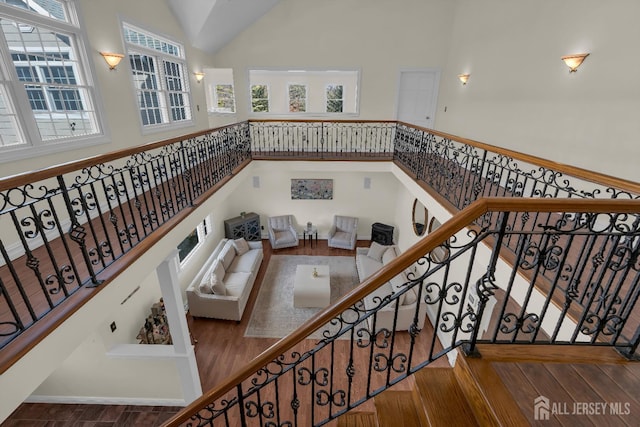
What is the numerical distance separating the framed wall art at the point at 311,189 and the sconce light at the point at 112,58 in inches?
233

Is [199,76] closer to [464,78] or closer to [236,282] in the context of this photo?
[236,282]

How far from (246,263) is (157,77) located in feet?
15.3

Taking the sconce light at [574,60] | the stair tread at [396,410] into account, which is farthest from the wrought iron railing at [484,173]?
the stair tread at [396,410]

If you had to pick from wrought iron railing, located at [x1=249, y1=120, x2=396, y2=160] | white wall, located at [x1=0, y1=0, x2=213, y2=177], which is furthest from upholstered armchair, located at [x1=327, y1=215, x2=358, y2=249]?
white wall, located at [x1=0, y1=0, x2=213, y2=177]

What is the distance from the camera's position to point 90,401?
16.2 ft

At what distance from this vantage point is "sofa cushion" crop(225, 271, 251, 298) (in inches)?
269

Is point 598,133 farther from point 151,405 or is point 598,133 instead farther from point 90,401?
point 90,401

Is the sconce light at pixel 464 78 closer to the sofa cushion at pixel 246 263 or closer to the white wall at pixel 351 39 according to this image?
the white wall at pixel 351 39

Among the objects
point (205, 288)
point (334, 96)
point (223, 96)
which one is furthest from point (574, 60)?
point (223, 96)

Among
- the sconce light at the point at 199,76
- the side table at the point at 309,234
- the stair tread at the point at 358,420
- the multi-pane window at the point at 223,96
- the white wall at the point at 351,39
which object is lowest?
the side table at the point at 309,234

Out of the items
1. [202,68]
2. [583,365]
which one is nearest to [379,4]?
[202,68]

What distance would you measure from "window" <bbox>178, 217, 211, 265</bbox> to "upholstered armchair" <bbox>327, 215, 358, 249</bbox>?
12.3 ft

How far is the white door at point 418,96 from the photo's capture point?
8.38m

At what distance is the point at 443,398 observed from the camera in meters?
1.74
